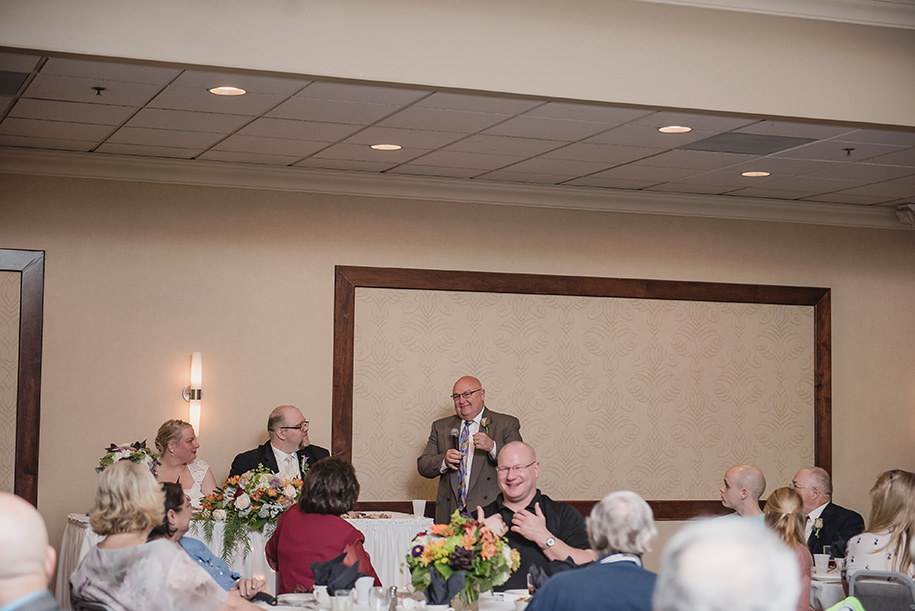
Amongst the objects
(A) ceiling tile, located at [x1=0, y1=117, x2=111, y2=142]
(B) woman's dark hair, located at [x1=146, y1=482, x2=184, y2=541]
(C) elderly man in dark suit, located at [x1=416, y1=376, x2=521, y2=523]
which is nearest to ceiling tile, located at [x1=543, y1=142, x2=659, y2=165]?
(C) elderly man in dark suit, located at [x1=416, y1=376, x2=521, y2=523]

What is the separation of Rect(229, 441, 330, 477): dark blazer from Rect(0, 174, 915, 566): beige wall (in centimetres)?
70

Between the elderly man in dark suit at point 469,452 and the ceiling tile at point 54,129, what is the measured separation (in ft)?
9.65

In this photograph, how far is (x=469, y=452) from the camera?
7781 mm

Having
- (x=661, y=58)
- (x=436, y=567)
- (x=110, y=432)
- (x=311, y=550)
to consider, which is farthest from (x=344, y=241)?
(x=436, y=567)

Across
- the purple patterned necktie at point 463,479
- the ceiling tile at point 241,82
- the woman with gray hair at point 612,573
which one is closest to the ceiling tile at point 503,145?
the ceiling tile at point 241,82

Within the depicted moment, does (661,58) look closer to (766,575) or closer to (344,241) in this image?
(344,241)

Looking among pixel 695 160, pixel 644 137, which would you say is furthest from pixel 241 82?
pixel 695 160

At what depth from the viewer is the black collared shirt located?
5.12m

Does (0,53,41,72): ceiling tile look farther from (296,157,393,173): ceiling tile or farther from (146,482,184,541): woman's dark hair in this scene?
(296,157,393,173): ceiling tile

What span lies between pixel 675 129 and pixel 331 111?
6.78ft

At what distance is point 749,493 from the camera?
231 inches

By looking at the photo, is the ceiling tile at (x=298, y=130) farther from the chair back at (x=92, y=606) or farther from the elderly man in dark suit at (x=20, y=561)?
the elderly man in dark suit at (x=20, y=561)

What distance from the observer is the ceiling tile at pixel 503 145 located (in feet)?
23.1

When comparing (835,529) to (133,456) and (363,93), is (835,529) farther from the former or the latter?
(133,456)
